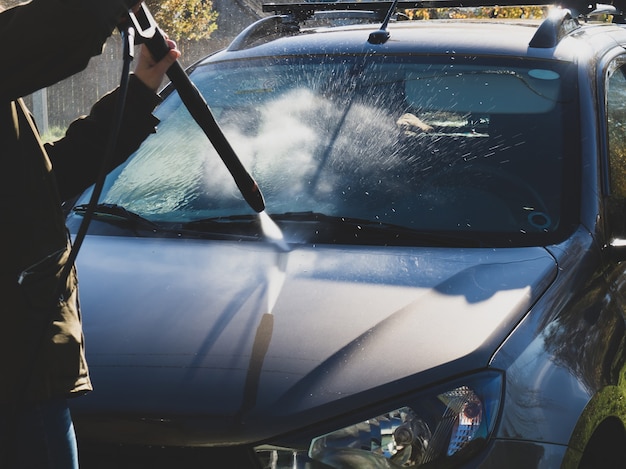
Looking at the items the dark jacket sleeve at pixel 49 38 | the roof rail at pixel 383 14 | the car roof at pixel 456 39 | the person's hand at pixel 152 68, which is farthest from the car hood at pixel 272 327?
the roof rail at pixel 383 14

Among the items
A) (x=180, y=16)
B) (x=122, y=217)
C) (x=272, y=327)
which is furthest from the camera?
(x=180, y=16)

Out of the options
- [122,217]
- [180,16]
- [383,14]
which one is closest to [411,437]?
[122,217]

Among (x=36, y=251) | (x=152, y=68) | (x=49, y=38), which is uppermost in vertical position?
(x=49, y=38)

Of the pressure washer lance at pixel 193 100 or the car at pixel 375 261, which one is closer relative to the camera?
the pressure washer lance at pixel 193 100

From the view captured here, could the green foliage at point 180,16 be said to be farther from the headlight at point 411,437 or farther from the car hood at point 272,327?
the headlight at point 411,437

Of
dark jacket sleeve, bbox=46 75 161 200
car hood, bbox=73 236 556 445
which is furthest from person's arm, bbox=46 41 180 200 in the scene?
car hood, bbox=73 236 556 445

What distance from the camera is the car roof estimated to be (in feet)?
11.2

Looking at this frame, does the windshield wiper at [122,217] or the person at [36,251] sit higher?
the person at [36,251]

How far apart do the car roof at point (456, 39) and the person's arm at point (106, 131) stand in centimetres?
164

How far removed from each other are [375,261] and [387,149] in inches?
21.8

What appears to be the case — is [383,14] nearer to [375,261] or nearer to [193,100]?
[375,261]

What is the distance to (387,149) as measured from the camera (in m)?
3.14

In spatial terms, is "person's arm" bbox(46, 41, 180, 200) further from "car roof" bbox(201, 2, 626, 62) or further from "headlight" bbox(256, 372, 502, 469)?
"car roof" bbox(201, 2, 626, 62)

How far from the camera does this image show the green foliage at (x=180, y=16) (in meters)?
17.5
